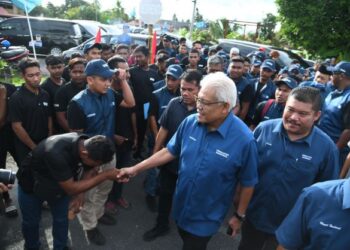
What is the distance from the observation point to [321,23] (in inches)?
425

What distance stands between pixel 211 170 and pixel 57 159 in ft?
3.88

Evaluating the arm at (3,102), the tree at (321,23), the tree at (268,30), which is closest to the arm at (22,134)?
the arm at (3,102)

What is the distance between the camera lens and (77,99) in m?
3.29

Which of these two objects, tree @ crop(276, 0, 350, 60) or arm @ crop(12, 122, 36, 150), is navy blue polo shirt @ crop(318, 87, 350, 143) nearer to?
arm @ crop(12, 122, 36, 150)

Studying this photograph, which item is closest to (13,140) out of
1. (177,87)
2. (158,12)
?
(177,87)

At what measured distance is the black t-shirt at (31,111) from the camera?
11.5 feet

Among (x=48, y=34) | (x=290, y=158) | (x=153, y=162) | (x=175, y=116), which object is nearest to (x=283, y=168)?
(x=290, y=158)

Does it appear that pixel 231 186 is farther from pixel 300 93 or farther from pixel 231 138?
pixel 300 93

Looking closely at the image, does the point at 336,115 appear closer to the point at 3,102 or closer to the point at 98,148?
the point at 98,148

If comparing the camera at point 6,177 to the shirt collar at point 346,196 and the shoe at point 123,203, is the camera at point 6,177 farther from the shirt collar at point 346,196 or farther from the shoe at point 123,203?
the shirt collar at point 346,196

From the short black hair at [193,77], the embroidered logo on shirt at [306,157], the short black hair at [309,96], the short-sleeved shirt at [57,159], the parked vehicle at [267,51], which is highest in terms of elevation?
the short black hair at [309,96]

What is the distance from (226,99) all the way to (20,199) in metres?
2.10

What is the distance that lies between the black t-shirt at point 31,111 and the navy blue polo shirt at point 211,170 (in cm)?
197

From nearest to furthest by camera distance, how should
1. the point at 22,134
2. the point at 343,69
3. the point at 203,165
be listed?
the point at 203,165 → the point at 22,134 → the point at 343,69
